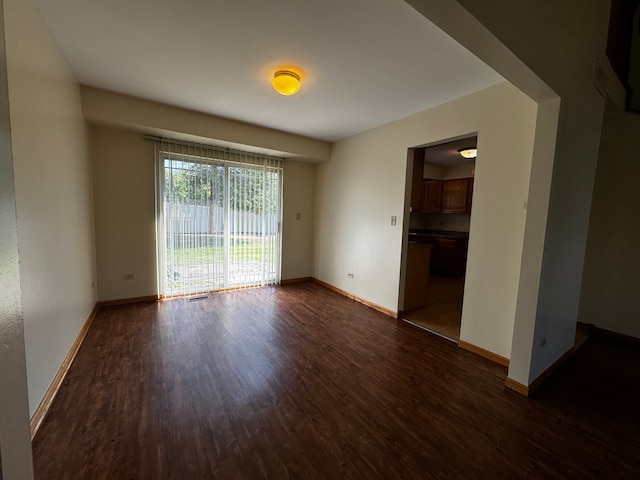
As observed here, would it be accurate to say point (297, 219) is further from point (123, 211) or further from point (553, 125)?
point (553, 125)

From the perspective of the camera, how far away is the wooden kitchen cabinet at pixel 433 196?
632 centimetres

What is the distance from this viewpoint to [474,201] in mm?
2766

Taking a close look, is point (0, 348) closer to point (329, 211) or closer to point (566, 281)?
point (566, 281)

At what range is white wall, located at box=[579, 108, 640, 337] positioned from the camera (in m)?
3.15

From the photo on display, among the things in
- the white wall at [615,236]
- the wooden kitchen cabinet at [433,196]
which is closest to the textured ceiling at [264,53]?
the white wall at [615,236]

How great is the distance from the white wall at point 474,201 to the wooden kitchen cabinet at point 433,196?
294cm

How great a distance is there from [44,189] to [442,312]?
4396 millimetres

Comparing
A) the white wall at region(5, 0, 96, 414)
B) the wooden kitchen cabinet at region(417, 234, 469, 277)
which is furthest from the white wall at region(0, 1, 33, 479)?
the wooden kitchen cabinet at region(417, 234, 469, 277)

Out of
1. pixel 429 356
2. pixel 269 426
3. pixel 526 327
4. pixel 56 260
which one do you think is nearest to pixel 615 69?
pixel 526 327

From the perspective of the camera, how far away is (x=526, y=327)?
2.12 meters

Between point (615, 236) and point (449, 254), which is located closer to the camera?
point (615, 236)

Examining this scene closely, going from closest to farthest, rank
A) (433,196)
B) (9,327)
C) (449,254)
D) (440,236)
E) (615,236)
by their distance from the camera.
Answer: (9,327)
(615,236)
(449,254)
(440,236)
(433,196)

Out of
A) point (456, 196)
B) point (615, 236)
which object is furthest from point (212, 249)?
point (615, 236)

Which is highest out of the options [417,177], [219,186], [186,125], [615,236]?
[186,125]
